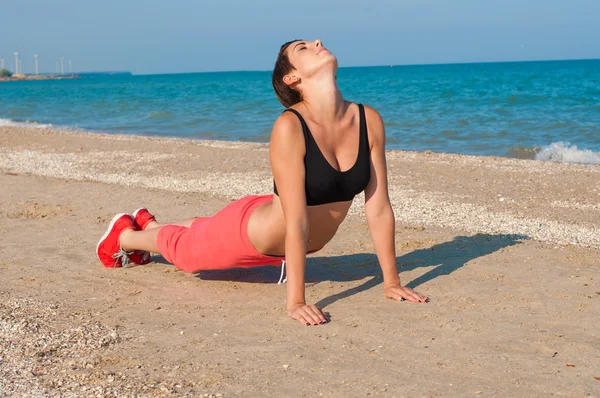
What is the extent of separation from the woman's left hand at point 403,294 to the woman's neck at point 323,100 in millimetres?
1164

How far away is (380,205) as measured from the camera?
4.59 metres

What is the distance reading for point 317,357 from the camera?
12.0 feet

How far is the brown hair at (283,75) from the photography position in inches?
176

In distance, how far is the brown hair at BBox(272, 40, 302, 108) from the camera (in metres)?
4.47

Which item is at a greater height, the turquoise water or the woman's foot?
the woman's foot

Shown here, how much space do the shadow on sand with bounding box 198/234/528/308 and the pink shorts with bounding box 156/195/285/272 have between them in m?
0.47

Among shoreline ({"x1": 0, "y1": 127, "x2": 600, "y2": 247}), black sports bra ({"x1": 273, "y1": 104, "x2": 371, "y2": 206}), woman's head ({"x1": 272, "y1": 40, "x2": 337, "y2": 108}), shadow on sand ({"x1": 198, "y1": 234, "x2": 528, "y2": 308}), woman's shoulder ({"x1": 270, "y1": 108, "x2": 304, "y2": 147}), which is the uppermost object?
woman's head ({"x1": 272, "y1": 40, "x2": 337, "y2": 108})

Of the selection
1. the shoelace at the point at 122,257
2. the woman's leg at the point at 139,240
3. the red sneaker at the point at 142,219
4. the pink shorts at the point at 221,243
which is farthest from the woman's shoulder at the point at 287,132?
the shoelace at the point at 122,257

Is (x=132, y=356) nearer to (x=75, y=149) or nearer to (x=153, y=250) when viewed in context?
(x=153, y=250)

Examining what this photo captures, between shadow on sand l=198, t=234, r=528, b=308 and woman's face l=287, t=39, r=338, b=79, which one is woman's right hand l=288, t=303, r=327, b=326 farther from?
woman's face l=287, t=39, r=338, b=79

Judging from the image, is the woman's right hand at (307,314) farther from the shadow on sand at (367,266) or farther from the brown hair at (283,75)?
the brown hair at (283,75)

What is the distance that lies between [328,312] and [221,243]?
0.85 m

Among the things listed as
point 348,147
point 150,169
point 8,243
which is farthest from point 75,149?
point 348,147

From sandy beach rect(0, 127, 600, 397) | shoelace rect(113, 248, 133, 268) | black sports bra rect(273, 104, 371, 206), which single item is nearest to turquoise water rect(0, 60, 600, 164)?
sandy beach rect(0, 127, 600, 397)
